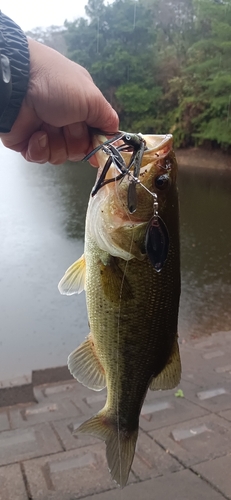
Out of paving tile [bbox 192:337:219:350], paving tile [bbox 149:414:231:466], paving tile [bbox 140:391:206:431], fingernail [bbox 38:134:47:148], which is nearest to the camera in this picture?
fingernail [bbox 38:134:47:148]

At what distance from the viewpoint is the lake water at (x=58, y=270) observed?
7133mm

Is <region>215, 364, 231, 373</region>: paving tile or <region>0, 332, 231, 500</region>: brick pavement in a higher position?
<region>0, 332, 231, 500</region>: brick pavement

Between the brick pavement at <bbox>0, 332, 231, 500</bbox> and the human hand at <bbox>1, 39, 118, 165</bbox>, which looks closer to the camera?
the human hand at <bbox>1, 39, 118, 165</bbox>

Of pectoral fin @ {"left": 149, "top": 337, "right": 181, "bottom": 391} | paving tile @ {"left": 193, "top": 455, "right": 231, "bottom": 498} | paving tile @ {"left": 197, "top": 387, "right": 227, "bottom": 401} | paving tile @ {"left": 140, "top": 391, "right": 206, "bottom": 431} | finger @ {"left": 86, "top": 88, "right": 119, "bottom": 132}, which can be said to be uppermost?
finger @ {"left": 86, "top": 88, "right": 119, "bottom": 132}

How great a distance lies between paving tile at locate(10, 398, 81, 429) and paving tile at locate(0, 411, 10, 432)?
1.7 inches

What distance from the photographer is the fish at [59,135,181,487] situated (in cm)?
160

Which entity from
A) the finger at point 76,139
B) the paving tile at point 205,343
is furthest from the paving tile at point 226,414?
the finger at point 76,139

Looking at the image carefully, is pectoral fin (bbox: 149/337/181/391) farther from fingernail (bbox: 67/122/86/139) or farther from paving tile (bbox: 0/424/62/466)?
paving tile (bbox: 0/424/62/466)

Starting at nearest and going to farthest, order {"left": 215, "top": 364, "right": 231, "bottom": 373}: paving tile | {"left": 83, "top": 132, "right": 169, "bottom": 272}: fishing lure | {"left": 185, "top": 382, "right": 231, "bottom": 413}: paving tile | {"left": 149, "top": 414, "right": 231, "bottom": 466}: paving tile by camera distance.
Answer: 1. {"left": 83, "top": 132, "right": 169, "bottom": 272}: fishing lure
2. {"left": 149, "top": 414, "right": 231, "bottom": 466}: paving tile
3. {"left": 185, "top": 382, "right": 231, "bottom": 413}: paving tile
4. {"left": 215, "top": 364, "right": 231, "bottom": 373}: paving tile

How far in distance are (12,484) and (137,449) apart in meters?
0.88

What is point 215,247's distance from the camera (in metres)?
12.0

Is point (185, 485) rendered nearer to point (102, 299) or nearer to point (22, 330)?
point (102, 299)

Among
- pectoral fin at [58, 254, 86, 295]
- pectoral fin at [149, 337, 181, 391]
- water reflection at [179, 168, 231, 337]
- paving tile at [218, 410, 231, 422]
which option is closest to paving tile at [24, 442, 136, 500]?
paving tile at [218, 410, 231, 422]

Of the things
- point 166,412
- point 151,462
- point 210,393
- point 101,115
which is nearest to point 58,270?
point 210,393
